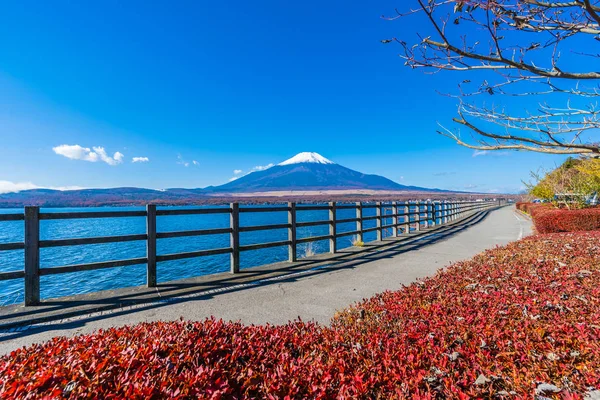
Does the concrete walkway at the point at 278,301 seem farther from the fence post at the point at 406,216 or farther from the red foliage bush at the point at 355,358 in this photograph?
the fence post at the point at 406,216

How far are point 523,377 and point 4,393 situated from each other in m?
2.89

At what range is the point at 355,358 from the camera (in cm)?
236

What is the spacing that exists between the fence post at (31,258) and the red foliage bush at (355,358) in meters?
3.11

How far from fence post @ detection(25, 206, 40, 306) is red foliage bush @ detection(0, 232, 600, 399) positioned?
3113 mm

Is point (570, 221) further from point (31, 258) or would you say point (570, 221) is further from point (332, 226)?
point (31, 258)

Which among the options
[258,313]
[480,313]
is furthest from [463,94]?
[258,313]

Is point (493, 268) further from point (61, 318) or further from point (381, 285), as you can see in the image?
point (61, 318)

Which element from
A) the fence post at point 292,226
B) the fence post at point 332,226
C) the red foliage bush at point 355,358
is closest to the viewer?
the red foliage bush at point 355,358

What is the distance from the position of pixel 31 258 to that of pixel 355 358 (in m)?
5.26

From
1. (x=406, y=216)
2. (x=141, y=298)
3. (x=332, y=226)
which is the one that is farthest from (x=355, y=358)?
(x=406, y=216)

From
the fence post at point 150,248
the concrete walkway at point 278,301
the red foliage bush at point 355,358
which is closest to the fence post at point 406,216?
the concrete walkway at point 278,301

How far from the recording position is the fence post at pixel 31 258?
469cm

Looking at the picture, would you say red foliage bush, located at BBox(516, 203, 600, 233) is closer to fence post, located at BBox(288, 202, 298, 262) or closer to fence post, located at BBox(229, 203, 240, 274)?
fence post, located at BBox(288, 202, 298, 262)

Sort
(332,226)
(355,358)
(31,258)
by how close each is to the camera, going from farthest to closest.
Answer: (332,226), (31,258), (355,358)
